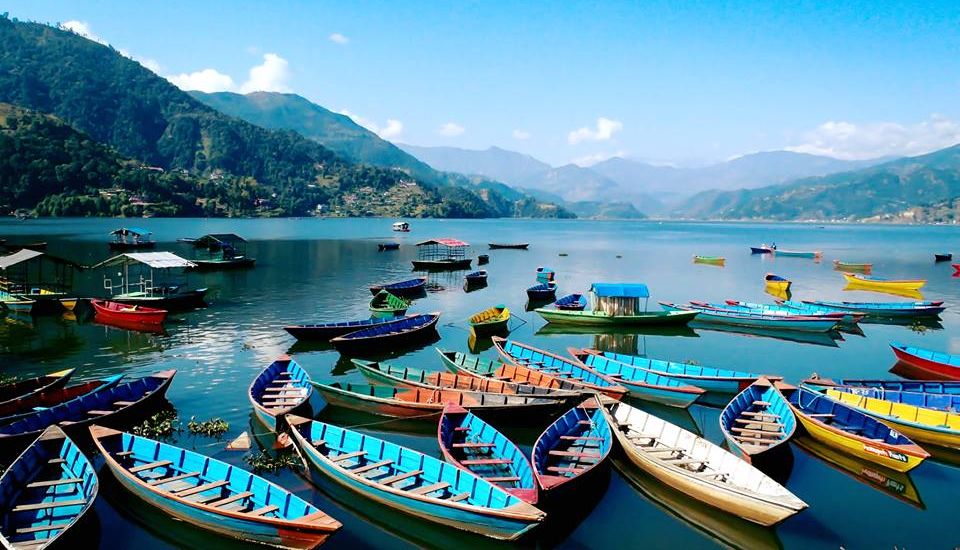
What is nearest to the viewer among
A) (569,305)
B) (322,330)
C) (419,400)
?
(419,400)

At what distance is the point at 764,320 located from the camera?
49969mm

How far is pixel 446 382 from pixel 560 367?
7228 millimetres

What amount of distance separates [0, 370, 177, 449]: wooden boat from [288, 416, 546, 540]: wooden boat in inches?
314

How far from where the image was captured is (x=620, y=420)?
23.8 meters

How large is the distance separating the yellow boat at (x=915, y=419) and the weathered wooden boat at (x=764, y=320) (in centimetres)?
2301

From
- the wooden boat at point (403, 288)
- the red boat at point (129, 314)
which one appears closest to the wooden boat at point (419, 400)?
the red boat at point (129, 314)

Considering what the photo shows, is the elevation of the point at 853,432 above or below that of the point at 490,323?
above

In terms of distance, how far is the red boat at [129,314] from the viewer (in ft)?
152

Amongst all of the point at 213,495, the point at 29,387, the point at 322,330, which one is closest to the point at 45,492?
the point at 213,495

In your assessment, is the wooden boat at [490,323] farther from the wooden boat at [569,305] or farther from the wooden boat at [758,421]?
the wooden boat at [758,421]

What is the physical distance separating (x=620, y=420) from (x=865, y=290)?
2765 inches

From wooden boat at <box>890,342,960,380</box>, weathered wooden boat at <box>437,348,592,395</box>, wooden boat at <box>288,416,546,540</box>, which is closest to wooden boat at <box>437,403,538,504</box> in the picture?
wooden boat at <box>288,416,546,540</box>

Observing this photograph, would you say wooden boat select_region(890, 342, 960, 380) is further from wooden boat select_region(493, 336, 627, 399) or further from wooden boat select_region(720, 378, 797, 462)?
wooden boat select_region(493, 336, 627, 399)

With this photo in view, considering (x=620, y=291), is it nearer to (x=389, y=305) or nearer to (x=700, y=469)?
(x=389, y=305)
